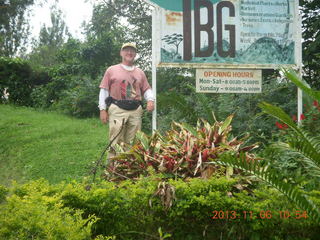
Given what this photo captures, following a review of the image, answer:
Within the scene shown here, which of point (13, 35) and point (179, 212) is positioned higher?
point (13, 35)

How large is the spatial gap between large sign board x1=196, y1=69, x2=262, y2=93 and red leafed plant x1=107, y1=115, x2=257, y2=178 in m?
1.60

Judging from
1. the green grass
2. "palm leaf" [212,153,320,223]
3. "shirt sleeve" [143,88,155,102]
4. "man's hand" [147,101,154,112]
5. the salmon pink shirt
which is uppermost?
the salmon pink shirt

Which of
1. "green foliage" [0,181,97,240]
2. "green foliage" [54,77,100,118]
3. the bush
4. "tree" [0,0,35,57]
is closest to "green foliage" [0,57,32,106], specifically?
the bush

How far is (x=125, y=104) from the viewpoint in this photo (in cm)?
490

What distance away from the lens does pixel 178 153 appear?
3.56m

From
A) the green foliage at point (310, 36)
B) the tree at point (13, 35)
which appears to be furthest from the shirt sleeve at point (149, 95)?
the tree at point (13, 35)

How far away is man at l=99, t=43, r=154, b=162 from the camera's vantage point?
4.91 m

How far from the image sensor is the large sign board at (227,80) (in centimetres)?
555

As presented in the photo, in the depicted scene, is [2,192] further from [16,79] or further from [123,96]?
[16,79]

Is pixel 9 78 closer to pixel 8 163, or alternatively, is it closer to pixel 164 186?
pixel 8 163

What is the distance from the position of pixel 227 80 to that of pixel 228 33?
69 centimetres

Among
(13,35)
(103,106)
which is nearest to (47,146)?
(103,106)

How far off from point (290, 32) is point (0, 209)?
501 centimetres
